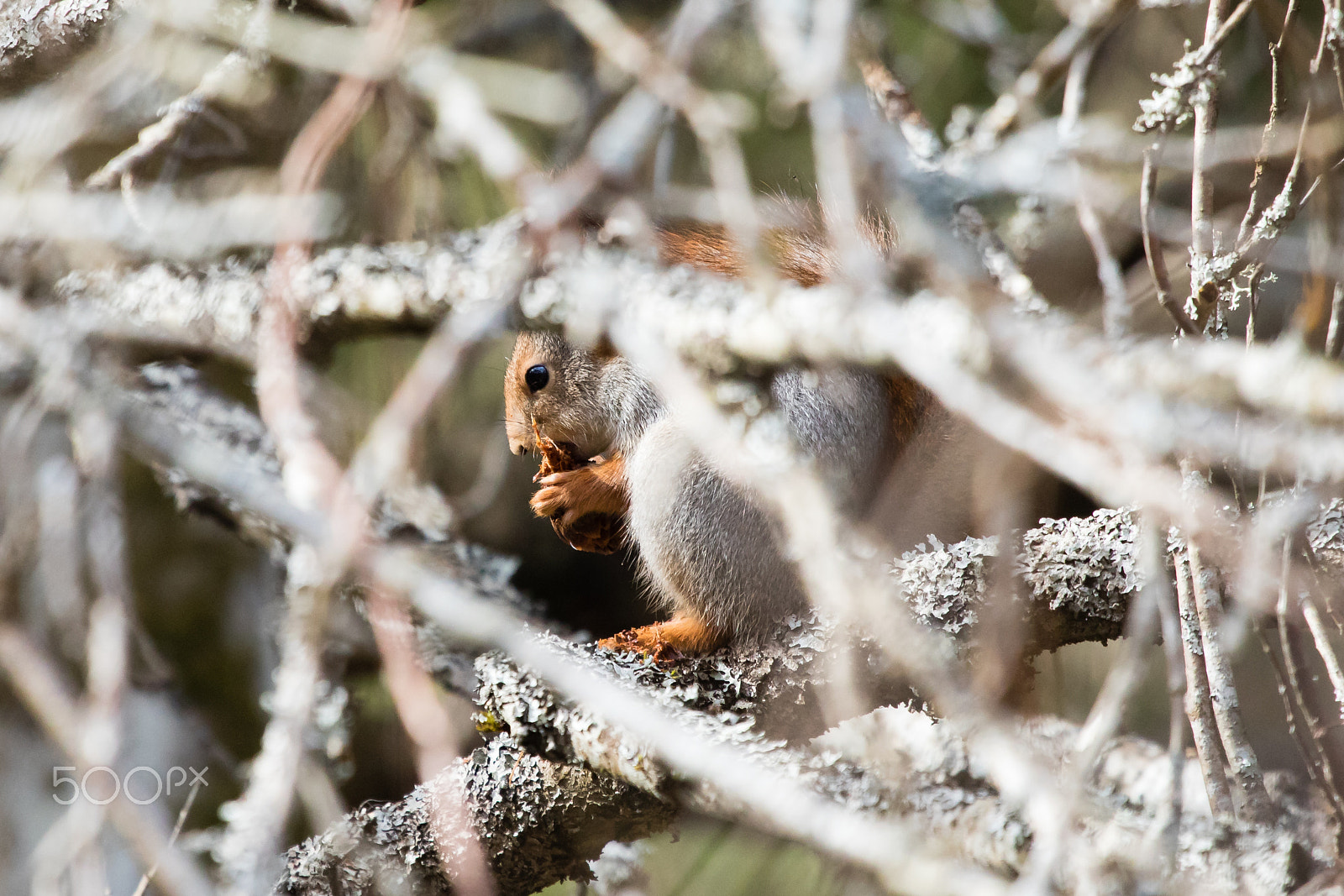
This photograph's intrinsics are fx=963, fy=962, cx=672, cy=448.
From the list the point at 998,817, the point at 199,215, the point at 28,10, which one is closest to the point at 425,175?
the point at 199,215

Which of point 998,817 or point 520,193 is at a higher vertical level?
point 520,193

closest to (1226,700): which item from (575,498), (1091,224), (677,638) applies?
(1091,224)

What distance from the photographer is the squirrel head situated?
1.83 m

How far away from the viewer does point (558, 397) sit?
→ 1.86m

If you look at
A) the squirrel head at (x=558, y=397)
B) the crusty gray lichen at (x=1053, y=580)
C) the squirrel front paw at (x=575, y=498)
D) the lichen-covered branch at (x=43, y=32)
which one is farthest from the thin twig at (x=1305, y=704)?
the lichen-covered branch at (x=43, y=32)

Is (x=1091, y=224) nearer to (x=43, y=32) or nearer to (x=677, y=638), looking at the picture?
(x=677, y=638)

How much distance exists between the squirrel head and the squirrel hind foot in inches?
17.0

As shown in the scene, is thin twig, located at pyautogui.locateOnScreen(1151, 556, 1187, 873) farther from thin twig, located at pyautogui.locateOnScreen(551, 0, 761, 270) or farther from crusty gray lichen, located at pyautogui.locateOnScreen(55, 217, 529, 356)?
crusty gray lichen, located at pyautogui.locateOnScreen(55, 217, 529, 356)

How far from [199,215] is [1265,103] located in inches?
90.4

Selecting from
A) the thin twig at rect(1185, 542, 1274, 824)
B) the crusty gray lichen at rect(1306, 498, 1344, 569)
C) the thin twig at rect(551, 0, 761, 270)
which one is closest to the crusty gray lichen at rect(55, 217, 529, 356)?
the thin twig at rect(551, 0, 761, 270)

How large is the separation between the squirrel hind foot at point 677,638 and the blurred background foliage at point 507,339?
0.32 meters

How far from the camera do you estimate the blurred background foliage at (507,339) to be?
6.48 feet

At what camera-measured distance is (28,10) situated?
1591 mm

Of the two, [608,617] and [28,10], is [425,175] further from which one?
[608,617]
